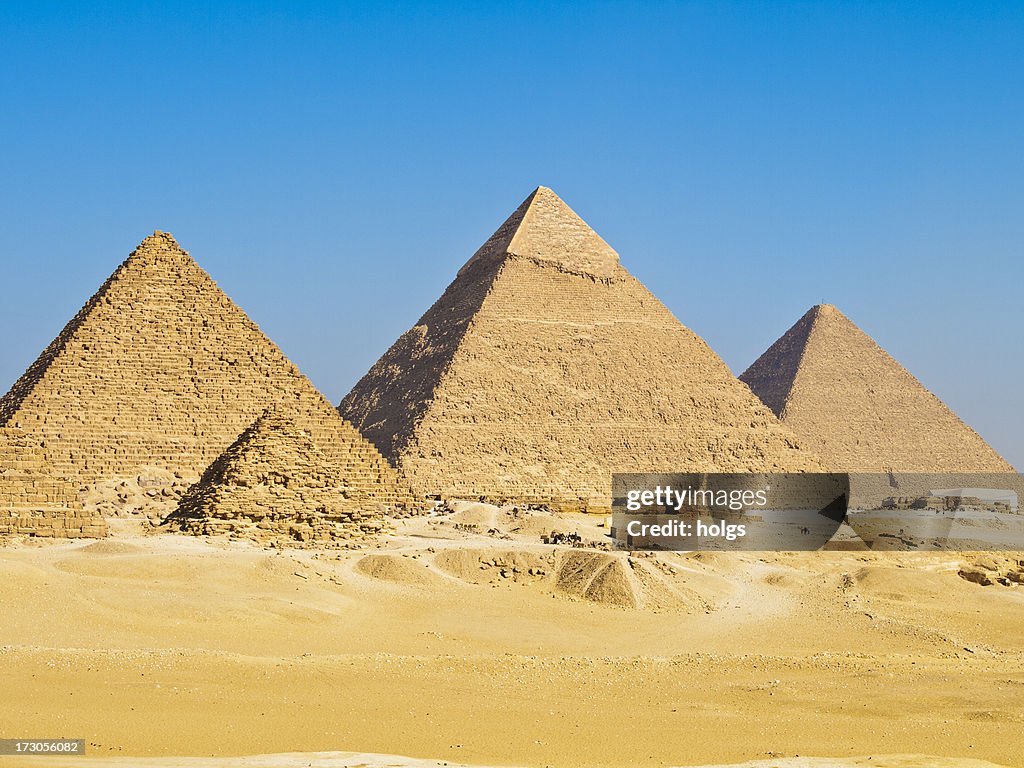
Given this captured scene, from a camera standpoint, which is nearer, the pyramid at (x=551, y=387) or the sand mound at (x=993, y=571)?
the sand mound at (x=993, y=571)

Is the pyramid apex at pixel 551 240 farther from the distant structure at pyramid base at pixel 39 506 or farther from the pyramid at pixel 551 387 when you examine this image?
the distant structure at pyramid base at pixel 39 506

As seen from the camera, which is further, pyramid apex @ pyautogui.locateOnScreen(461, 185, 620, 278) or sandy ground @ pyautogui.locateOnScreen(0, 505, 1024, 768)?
pyramid apex @ pyautogui.locateOnScreen(461, 185, 620, 278)

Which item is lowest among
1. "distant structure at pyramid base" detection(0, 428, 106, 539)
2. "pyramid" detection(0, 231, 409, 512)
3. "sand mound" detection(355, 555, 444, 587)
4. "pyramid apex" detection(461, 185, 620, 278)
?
"sand mound" detection(355, 555, 444, 587)

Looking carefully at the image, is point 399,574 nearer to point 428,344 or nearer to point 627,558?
point 627,558

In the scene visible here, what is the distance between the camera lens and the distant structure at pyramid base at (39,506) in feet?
70.3

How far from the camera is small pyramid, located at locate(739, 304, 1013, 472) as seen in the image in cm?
8038

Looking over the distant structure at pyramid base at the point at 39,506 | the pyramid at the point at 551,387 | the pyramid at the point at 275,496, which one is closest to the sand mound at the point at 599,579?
the pyramid at the point at 275,496

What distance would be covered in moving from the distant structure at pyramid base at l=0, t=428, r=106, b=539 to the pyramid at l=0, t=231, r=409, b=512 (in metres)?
8.25

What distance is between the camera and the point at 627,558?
21.8 metres

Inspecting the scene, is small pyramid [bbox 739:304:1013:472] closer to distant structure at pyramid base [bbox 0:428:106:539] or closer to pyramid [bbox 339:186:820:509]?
pyramid [bbox 339:186:820:509]

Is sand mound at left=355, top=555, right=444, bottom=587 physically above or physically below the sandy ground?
above

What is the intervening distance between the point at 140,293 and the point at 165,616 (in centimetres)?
2124

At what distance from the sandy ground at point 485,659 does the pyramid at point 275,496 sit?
3.05ft

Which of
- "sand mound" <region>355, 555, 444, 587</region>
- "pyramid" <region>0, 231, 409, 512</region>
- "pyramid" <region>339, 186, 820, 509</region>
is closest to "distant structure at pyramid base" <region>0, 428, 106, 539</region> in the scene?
"sand mound" <region>355, 555, 444, 587</region>
